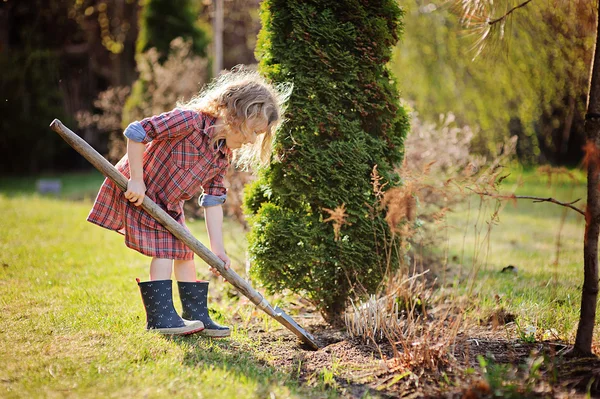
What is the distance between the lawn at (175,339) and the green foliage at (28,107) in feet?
26.7

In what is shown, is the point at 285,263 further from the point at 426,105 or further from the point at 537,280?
the point at 426,105

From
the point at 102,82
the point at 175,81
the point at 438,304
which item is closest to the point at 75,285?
the point at 438,304

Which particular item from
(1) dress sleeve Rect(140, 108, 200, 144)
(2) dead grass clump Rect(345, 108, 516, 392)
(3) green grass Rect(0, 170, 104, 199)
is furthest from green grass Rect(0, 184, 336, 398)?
(3) green grass Rect(0, 170, 104, 199)

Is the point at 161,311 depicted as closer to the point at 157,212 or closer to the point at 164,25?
the point at 157,212

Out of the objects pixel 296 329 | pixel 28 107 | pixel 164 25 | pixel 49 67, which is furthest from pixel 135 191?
pixel 49 67

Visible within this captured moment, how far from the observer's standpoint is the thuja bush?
10.8ft

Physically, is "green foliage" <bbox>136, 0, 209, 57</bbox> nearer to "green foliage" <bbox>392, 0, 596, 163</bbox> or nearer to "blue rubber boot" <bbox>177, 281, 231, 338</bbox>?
"green foliage" <bbox>392, 0, 596, 163</bbox>

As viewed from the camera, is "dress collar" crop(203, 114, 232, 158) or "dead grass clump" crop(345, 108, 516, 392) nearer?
"dead grass clump" crop(345, 108, 516, 392)

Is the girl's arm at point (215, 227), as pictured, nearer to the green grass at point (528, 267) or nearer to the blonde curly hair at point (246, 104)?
the blonde curly hair at point (246, 104)

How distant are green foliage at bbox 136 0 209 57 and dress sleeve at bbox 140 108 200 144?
9681mm

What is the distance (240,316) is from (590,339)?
2174 millimetres

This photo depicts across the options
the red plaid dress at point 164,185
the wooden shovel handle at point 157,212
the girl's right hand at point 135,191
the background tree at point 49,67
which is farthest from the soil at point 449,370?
the background tree at point 49,67

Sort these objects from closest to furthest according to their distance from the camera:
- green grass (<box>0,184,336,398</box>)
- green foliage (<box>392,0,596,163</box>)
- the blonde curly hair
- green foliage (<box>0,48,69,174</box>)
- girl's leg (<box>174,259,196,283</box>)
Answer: green grass (<box>0,184,336,398</box>) → the blonde curly hair → girl's leg (<box>174,259,196,283</box>) → green foliage (<box>392,0,596,163</box>) → green foliage (<box>0,48,69,174</box>)

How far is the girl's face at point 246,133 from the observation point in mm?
3021
